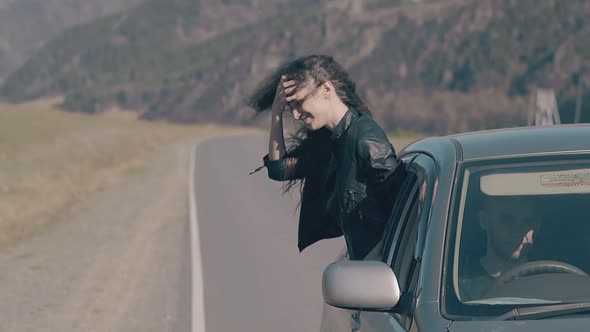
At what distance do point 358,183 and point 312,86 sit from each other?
0.55 meters

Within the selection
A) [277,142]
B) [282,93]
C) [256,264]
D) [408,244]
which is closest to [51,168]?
[256,264]

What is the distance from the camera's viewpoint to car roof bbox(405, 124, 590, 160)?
155 inches

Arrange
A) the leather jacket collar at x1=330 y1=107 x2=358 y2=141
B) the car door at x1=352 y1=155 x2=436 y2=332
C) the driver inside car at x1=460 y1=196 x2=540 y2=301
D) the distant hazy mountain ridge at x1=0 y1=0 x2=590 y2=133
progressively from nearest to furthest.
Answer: the car door at x1=352 y1=155 x2=436 y2=332, the driver inside car at x1=460 y1=196 x2=540 y2=301, the leather jacket collar at x1=330 y1=107 x2=358 y2=141, the distant hazy mountain ridge at x1=0 y1=0 x2=590 y2=133

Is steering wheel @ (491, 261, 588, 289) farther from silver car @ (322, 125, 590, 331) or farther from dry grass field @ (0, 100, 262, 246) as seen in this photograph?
dry grass field @ (0, 100, 262, 246)

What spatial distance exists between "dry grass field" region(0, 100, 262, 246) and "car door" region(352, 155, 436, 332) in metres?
12.3

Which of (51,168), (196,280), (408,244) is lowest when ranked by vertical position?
(51,168)

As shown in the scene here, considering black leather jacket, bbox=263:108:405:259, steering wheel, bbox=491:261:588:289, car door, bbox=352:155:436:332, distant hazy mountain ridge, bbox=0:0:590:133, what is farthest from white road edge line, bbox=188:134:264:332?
distant hazy mountain ridge, bbox=0:0:590:133

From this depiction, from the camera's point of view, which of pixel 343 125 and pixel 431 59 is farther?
pixel 431 59

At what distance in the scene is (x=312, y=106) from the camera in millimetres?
4738

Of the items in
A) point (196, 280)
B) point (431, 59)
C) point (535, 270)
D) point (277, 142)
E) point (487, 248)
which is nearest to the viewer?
point (535, 270)

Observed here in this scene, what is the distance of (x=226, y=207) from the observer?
19594 millimetres

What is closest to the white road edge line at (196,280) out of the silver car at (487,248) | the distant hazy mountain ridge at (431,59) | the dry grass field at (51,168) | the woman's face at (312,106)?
the dry grass field at (51,168)

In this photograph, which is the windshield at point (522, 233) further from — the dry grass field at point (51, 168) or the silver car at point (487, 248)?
the dry grass field at point (51, 168)

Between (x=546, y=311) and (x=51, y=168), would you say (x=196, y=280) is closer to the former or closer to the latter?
(x=546, y=311)
